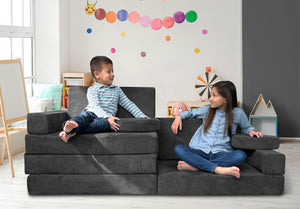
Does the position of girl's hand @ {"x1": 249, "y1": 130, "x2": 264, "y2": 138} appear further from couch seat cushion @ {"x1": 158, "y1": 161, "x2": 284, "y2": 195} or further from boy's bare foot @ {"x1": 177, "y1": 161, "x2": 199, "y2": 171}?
boy's bare foot @ {"x1": 177, "y1": 161, "x2": 199, "y2": 171}

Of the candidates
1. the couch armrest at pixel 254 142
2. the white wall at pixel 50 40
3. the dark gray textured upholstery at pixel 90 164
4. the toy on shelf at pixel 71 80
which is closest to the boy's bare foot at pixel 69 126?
the dark gray textured upholstery at pixel 90 164

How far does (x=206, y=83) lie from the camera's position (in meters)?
5.40

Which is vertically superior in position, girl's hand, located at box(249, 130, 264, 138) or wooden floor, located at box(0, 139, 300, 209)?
girl's hand, located at box(249, 130, 264, 138)

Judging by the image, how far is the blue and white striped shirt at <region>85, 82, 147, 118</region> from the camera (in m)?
3.32

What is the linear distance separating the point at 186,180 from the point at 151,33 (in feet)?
9.99

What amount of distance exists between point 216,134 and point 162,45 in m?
2.64

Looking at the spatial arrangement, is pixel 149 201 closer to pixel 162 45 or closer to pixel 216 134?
pixel 216 134

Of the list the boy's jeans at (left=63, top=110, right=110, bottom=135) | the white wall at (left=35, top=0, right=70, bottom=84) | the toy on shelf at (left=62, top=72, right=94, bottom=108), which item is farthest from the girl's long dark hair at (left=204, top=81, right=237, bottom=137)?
the white wall at (left=35, top=0, right=70, bottom=84)

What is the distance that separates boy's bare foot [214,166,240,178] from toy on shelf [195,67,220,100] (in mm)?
2586

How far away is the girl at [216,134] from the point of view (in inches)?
116

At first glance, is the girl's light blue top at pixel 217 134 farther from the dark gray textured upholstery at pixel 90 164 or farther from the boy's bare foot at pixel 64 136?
the boy's bare foot at pixel 64 136

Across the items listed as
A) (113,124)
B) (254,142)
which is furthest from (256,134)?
(113,124)

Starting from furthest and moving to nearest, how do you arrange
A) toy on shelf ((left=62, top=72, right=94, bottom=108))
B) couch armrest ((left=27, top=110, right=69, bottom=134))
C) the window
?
toy on shelf ((left=62, top=72, right=94, bottom=108)) → the window → couch armrest ((left=27, top=110, right=69, bottom=134))

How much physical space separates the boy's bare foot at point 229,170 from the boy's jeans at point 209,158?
0.03 metres
